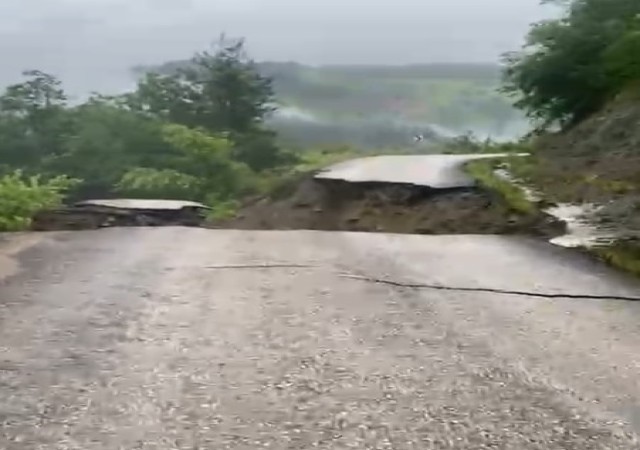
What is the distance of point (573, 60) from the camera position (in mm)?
17281

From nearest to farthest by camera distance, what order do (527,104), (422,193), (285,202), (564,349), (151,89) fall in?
1. (564,349)
2. (422,193)
3. (285,202)
4. (527,104)
5. (151,89)

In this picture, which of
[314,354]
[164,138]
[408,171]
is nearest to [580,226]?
[314,354]

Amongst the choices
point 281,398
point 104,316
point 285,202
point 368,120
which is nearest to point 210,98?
point 368,120

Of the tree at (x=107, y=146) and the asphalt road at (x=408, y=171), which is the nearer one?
the asphalt road at (x=408, y=171)

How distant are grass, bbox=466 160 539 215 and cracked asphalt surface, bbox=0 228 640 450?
2.03m

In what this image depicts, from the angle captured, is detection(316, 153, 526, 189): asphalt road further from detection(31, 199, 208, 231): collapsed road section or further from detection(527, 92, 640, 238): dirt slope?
detection(31, 199, 208, 231): collapsed road section

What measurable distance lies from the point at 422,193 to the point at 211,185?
9.29m

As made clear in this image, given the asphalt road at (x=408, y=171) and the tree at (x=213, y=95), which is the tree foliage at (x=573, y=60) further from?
the tree at (x=213, y=95)

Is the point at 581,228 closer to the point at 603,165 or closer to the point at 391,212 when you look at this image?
the point at 391,212

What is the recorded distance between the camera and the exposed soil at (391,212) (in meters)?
10.3

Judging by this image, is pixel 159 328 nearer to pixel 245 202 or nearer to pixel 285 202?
pixel 285 202

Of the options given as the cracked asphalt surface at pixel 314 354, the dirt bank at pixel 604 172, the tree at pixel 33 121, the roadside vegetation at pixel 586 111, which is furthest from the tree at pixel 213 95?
the cracked asphalt surface at pixel 314 354

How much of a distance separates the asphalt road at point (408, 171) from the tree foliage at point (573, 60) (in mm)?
2568

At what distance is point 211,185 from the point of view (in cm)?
2066
